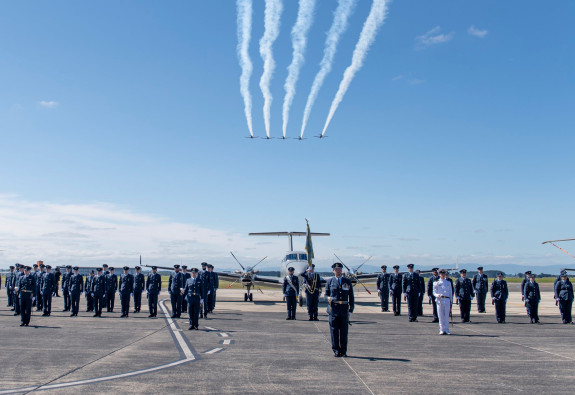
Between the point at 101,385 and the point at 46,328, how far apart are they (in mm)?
8861

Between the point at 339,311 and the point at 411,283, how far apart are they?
8.25 m

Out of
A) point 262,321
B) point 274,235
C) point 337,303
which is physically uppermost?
point 274,235

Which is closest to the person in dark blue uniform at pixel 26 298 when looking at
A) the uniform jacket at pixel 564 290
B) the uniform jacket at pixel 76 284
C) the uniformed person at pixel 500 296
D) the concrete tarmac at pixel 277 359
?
the concrete tarmac at pixel 277 359

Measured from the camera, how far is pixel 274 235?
35.5 meters

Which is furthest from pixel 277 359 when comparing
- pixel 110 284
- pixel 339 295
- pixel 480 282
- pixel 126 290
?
pixel 480 282

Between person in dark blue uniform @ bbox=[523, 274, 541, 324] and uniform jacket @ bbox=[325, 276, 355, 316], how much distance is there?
9.75m

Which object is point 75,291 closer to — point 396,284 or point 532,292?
point 396,284

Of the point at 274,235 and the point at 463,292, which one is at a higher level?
the point at 274,235

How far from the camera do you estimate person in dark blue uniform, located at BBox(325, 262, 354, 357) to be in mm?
9984

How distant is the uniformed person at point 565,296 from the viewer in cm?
1680

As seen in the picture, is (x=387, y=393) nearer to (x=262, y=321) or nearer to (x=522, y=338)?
(x=522, y=338)

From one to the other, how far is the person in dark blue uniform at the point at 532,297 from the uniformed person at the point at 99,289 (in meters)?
16.5

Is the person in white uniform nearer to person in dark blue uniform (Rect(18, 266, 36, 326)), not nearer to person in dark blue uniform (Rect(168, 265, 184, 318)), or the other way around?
person in dark blue uniform (Rect(168, 265, 184, 318))

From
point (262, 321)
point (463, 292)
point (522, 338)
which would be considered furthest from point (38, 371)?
point (463, 292)
